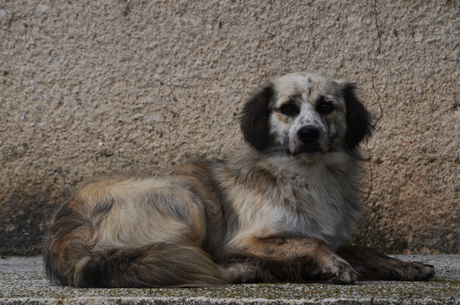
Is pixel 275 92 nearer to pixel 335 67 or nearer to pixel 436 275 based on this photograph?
pixel 335 67

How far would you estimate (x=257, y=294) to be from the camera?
8.34 feet

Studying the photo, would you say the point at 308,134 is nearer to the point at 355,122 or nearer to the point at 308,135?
the point at 308,135

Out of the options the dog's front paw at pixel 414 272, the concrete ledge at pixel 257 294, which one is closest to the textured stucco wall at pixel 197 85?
the dog's front paw at pixel 414 272

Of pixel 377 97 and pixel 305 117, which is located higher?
pixel 377 97

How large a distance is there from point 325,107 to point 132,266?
1.68 meters

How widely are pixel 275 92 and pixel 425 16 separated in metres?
1.82

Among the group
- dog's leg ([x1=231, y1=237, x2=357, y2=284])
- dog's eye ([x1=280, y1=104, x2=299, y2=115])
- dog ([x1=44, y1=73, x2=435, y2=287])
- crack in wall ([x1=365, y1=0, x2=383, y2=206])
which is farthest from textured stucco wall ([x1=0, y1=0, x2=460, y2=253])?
dog's leg ([x1=231, y1=237, x2=357, y2=284])

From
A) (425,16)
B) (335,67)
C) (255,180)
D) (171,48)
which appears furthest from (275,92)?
(425,16)

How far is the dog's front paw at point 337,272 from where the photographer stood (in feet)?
9.55

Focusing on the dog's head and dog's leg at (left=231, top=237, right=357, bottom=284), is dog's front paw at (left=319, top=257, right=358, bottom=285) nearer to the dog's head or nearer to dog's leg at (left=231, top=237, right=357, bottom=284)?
dog's leg at (left=231, top=237, right=357, bottom=284)

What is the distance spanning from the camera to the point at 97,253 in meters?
3.01

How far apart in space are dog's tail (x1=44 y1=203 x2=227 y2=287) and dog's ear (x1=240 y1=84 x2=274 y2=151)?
1.04m

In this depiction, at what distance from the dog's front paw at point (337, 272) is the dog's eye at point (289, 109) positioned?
3.55 feet

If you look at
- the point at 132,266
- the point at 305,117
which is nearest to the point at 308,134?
the point at 305,117
